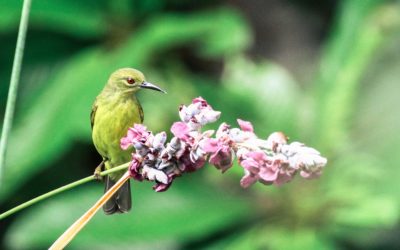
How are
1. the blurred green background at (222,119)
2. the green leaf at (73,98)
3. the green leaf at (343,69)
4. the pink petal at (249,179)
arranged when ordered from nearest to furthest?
the pink petal at (249,179)
the green leaf at (73,98)
the blurred green background at (222,119)
the green leaf at (343,69)

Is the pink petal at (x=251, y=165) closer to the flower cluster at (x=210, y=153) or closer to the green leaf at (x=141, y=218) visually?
the flower cluster at (x=210, y=153)

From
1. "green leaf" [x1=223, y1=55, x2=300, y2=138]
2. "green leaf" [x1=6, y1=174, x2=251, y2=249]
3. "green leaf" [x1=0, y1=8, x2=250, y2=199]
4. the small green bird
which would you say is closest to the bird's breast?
the small green bird

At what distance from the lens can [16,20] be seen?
11.7ft

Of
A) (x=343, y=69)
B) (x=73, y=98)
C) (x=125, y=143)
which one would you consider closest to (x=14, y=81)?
(x=125, y=143)

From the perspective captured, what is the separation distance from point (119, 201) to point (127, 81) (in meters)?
0.10

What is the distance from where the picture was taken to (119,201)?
0.70 meters

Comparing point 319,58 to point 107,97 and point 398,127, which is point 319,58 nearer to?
point 398,127

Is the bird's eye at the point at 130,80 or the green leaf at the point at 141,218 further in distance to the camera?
the green leaf at the point at 141,218

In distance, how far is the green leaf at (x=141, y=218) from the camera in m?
3.13

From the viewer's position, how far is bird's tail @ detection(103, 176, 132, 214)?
2.22ft

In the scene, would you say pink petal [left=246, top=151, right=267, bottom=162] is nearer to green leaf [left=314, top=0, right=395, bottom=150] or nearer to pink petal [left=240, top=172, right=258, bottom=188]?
pink petal [left=240, top=172, right=258, bottom=188]

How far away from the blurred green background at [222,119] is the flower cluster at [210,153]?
235cm

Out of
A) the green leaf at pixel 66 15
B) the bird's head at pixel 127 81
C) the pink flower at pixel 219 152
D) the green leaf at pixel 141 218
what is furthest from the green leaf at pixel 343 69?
the pink flower at pixel 219 152

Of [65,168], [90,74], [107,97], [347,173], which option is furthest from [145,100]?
[107,97]
